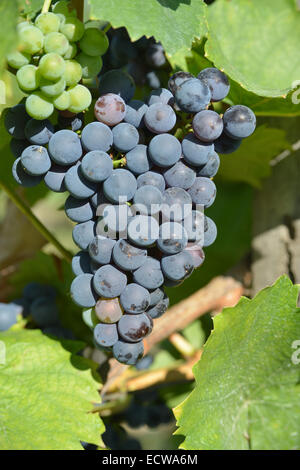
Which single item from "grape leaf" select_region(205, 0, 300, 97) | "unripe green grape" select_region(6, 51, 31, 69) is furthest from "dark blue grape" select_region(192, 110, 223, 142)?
"grape leaf" select_region(205, 0, 300, 97)

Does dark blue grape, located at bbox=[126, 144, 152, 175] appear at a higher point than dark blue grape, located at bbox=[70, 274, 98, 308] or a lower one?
higher

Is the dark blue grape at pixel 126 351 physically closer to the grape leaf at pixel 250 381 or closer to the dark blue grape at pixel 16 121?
the grape leaf at pixel 250 381

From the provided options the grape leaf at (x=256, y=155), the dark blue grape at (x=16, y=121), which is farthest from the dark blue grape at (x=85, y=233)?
the grape leaf at (x=256, y=155)

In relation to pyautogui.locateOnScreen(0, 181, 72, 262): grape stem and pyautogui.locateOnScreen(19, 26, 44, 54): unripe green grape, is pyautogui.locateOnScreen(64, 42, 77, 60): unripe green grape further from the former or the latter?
pyautogui.locateOnScreen(0, 181, 72, 262): grape stem

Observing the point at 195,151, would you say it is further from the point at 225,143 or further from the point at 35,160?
the point at 35,160

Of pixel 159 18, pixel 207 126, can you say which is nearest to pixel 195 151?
pixel 207 126

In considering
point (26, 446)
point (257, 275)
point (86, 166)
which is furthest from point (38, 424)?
point (257, 275)
